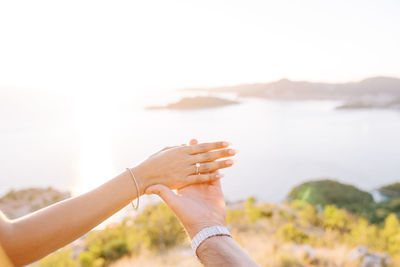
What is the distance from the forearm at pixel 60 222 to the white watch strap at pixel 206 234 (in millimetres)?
445

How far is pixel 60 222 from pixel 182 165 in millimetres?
787

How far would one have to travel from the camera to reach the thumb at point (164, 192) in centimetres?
153

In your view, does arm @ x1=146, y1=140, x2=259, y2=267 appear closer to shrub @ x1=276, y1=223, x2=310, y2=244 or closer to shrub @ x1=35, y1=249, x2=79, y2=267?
shrub @ x1=35, y1=249, x2=79, y2=267

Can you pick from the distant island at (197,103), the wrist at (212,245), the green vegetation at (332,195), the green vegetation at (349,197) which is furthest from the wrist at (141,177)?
the distant island at (197,103)

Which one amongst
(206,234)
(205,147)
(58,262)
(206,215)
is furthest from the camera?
(58,262)

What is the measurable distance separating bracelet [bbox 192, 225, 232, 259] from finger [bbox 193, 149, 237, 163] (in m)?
0.57

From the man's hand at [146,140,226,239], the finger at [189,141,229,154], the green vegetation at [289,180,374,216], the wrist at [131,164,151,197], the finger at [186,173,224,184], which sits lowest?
the green vegetation at [289,180,374,216]

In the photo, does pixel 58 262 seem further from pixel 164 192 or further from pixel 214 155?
pixel 214 155

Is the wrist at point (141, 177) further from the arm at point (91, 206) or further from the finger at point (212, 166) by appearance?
the finger at point (212, 166)

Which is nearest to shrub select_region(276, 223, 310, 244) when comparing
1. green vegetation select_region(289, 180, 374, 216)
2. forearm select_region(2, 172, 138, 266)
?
forearm select_region(2, 172, 138, 266)

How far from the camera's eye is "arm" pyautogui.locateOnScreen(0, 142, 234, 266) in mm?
1061

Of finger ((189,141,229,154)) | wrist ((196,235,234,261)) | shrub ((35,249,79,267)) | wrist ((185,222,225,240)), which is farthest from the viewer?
shrub ((35,249,79,267))

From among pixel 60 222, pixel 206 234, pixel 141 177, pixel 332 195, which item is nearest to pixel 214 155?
pixel 141 177

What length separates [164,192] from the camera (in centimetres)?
157
